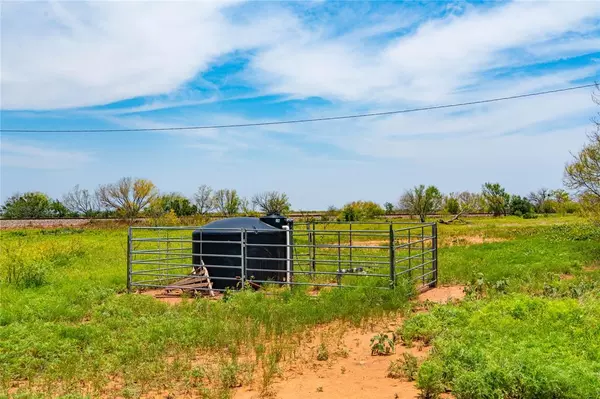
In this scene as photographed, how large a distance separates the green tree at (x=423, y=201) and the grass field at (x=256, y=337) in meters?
42.8

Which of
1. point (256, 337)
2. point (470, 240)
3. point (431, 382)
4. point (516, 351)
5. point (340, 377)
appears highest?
point (470, 240)

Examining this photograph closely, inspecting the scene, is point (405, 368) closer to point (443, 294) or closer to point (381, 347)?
point (381, 347)

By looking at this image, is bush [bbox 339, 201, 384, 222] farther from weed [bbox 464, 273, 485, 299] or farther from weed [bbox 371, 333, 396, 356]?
weed [bbox 371, 333, 396, 356]

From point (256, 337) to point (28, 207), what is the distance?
197 ft

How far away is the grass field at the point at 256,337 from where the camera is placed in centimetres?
498

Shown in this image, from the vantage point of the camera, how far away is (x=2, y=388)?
234 inches

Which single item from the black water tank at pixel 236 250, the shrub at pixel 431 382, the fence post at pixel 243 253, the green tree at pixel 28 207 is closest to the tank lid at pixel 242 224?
the black water tank at pixel 236 250

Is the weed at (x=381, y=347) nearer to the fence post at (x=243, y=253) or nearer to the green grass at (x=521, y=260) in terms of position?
the fence post at (x=243, y=253)

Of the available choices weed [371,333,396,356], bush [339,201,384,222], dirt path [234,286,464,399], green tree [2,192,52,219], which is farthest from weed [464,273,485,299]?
green tree [2,192,52,219]

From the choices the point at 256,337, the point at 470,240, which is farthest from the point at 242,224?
the point at 470,240

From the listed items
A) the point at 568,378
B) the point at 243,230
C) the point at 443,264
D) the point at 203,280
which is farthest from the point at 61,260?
the point at 568,378

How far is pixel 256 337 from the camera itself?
783 centimetres

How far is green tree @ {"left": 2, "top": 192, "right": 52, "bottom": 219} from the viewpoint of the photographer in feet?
186

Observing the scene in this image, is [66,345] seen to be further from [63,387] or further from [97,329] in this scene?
[63,387]
